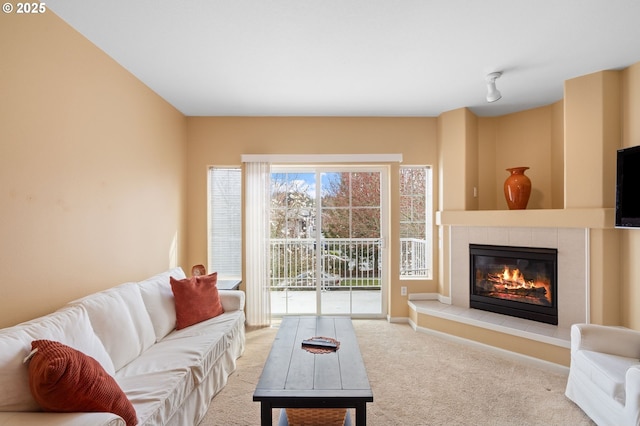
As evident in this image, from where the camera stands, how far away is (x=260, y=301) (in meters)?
3.92

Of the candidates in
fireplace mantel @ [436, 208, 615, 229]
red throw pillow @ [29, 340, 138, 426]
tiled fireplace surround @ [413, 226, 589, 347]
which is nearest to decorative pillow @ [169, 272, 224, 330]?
red throw pillow @ [29, 340, 138, 426]

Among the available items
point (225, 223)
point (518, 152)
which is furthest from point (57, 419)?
point (518, 152)

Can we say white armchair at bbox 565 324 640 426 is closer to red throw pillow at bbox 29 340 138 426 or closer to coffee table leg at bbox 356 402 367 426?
→ coffee table leg at bbox 356 402 367 426

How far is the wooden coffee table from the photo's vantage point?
1636mm

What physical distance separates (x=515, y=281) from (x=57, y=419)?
3.94 meters

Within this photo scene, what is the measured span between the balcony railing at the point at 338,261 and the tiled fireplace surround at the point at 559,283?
0.61 metres

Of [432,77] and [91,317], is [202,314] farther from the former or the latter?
[432,77]

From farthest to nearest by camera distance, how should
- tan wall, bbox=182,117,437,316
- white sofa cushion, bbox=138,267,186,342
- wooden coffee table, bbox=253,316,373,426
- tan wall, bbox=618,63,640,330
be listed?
tan wall, bbox=182,117,437,316 < tan wall, bbox=618,63,640,330 < white sofa cushion, bbox=138,267,186,342 < wooden coffee table, bbox=253,316,373,426

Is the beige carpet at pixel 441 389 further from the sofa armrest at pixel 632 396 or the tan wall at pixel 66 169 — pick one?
the tan wall at pixel 66 169

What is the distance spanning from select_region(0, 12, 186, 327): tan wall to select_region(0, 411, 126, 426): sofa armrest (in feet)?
2.15

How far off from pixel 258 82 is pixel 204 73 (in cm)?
49

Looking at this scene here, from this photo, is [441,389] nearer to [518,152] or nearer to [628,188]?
[628,188]

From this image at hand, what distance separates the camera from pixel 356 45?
2.34 metres

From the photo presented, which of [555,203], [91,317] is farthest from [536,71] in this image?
[91,317]
